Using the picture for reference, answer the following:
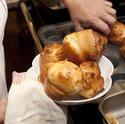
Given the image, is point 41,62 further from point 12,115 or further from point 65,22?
point 65,22

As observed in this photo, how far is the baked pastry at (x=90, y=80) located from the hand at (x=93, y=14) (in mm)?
167

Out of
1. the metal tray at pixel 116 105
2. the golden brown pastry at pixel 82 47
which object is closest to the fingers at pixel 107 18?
the golden brown pastry at pixel 82 47

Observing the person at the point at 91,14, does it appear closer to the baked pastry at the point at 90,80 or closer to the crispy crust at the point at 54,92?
the baked pastry at the point at 90,80

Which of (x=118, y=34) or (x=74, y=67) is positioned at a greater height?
(x=74, y=67)

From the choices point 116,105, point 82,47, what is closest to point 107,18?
point 82,47

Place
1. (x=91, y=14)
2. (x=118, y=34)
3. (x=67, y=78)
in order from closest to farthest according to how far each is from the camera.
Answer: (x=67, y=78), (x=91, y=14), (x=118, y=34)

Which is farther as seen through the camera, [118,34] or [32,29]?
[32,29]

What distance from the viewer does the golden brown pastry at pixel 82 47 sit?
2.09 feet

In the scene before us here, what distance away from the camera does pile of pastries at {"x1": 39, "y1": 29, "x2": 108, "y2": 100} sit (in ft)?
1.82

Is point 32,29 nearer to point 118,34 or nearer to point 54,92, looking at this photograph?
point 118,34

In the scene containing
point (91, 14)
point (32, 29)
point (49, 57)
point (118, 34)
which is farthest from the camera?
point (32, 29)

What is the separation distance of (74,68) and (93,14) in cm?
28

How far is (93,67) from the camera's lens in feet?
2.06

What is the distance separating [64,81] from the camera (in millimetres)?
550
